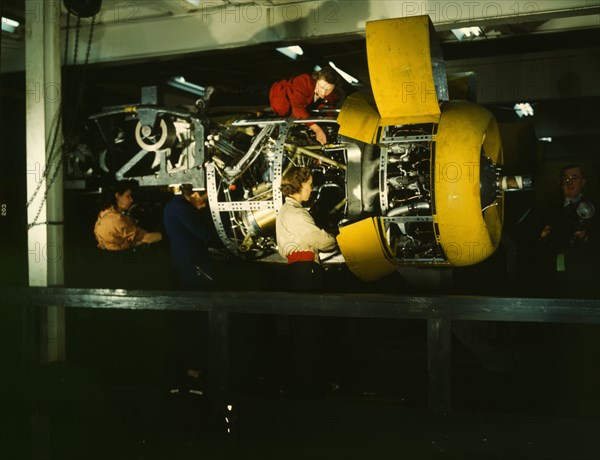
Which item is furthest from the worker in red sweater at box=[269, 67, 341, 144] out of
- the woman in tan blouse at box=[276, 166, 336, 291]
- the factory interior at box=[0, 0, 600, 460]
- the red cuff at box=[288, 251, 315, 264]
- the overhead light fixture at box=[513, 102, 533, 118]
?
the overhead light fixture at box=[513, 102, 533, 118]

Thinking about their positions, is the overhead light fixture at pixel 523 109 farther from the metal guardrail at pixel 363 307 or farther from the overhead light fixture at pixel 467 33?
the metal guardrail at pixel 363 307

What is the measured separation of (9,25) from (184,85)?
3216 millimetres

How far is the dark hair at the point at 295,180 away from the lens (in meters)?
6.14

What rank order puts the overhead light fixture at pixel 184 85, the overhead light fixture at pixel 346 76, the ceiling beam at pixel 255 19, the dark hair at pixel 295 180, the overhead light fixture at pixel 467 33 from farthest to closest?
the overhead light fixture at pixel 184 85
the overhead light fixture at pixel 346 76
the overhead light fixture at pixel 467 33
the ceiling beam at pixel 255 19
the dark hair at pixel 295 180

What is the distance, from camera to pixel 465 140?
18.4 ft

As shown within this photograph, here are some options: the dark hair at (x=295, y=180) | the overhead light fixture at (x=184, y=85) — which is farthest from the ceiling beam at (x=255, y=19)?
the overhead light fixture at (x=184, y=85)

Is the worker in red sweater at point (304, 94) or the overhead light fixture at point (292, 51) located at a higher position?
the overhead light fixture at point (292, 51)

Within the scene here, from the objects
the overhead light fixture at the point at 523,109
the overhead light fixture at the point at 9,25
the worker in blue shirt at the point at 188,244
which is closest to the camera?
the worker in blue shirt at the point at 188,244

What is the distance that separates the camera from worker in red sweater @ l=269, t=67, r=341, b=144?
255 inches

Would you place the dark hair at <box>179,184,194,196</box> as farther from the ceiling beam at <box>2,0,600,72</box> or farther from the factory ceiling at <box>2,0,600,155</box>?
the ceiling beam at <box>2,0,600,72</box>

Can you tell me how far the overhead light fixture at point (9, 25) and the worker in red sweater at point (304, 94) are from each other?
4299 mm

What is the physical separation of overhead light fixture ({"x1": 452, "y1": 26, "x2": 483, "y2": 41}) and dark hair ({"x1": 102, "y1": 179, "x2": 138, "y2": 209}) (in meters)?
4.08

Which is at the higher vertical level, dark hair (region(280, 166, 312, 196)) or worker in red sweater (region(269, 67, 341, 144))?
worker in red sweater (region(269, 67, 341, 144))

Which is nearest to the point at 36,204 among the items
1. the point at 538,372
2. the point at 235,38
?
the point at 235,38
